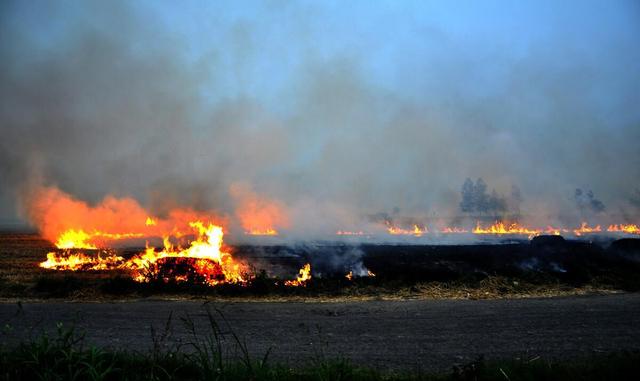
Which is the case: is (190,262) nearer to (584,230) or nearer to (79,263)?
(79,263)

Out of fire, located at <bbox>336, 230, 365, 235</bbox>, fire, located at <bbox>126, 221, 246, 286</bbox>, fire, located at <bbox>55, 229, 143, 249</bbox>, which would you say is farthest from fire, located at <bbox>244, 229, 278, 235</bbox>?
fire, located at <bbox>126, 221, 246, 286</bbox>

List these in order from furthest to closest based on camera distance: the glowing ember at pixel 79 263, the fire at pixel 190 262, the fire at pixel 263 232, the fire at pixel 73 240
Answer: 1. the fire at pixel 263 232
2. the fire at pixel 73 240
3. the glowing ember at pixel 79 263
4. the fire at pixel 190 262

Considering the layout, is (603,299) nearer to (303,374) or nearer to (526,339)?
(526,339)

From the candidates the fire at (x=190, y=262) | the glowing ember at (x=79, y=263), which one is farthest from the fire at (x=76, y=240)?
the glowing ember at (x=79, y=263)

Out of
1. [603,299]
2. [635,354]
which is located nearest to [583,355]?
[635,354]

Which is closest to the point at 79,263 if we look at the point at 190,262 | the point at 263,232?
the point at 190,262

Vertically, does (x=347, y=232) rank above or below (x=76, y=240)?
below

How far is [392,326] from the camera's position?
28.1 ft

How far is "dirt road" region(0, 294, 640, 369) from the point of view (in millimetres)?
6766

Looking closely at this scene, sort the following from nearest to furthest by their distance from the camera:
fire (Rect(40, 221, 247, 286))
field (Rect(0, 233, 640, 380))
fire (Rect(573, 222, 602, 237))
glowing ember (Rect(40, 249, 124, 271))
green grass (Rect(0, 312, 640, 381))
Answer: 1. green grass (Rect(0, 312, 640, 381))
2. field (Rect(0, 233, 640, 380))
3. fire (Rect(40, 221, 247, 286))
4. glowing ember (Rect(40, 249, 124, 271))
5. fire (Rect(573, 222, 602, 237))

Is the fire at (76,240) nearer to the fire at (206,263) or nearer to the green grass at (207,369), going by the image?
the fire at (206,263)

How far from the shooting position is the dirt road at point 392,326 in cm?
677

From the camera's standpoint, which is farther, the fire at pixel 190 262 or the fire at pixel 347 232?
the fire at pixel 347 232

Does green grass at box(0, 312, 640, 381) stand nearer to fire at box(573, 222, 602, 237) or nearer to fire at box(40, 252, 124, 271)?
fire at box(40, 252, 124, 271)
